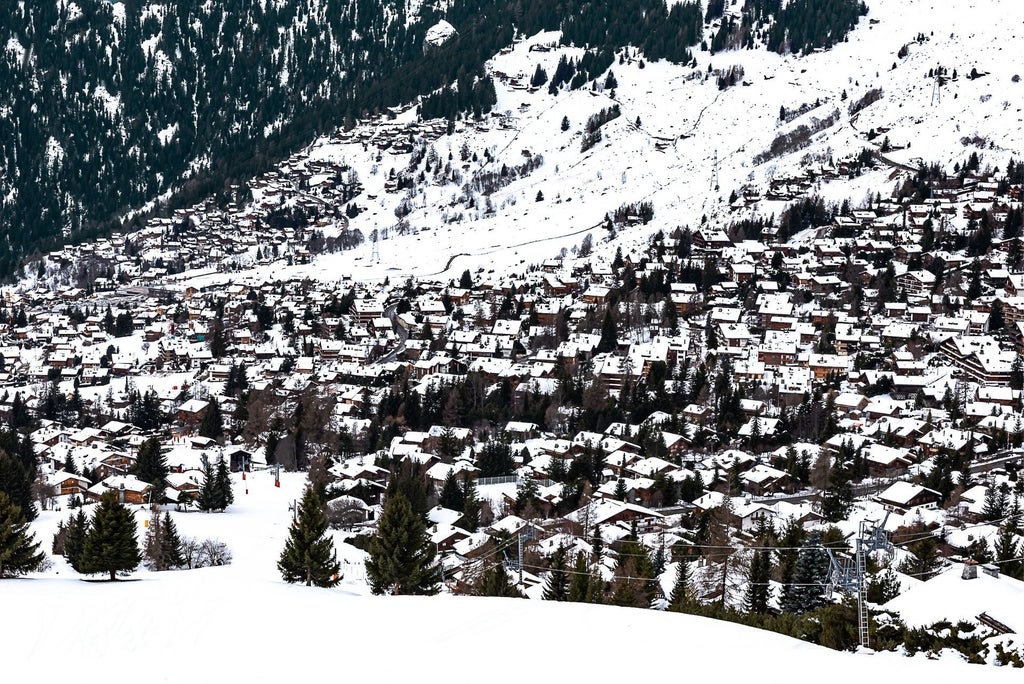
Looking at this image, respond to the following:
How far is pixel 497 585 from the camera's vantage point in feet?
82.6

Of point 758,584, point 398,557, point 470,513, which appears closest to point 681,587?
point 758,584

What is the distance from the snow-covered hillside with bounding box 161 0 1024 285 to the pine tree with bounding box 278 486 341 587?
6623 cm

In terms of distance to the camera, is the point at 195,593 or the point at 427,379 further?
the point at 427,379

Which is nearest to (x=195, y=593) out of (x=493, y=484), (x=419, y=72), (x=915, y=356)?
(x=493, y=484)

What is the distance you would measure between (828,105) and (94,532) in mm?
111563

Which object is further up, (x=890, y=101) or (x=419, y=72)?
(x=419, y=72)

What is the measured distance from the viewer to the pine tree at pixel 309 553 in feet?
79.9

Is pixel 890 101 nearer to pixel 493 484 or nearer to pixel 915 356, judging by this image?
pixel 915 356

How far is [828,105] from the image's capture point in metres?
121

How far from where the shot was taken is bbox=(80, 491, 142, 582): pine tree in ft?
81.3

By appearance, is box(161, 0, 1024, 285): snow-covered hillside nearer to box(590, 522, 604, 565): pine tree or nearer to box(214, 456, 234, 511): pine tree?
box(214, 456, 234, 511): pine tree

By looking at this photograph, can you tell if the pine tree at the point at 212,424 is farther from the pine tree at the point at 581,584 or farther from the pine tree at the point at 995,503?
the pine tree at the point at 995,503

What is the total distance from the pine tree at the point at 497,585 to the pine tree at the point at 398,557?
130 centimetres

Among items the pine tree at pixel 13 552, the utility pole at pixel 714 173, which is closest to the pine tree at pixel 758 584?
the pine tree at pixel 13 552
